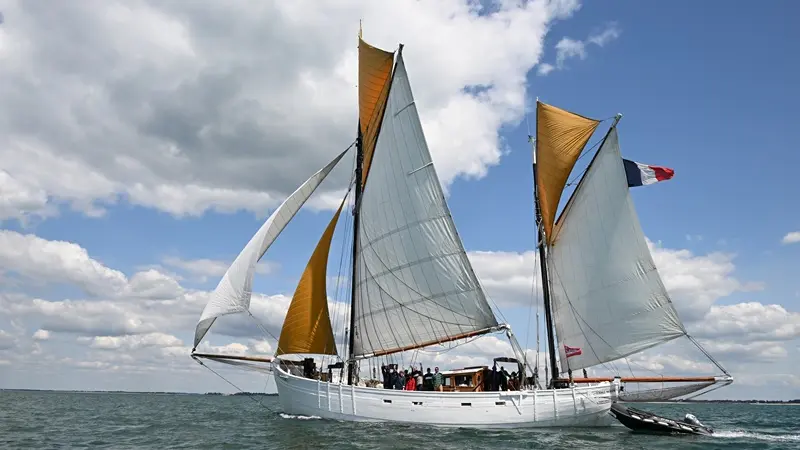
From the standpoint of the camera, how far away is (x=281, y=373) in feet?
117

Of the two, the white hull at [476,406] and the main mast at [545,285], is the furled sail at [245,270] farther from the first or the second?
the main mast at [545,285]

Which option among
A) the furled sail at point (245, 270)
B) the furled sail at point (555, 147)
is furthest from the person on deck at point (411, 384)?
the furled sail at point (555, 147)

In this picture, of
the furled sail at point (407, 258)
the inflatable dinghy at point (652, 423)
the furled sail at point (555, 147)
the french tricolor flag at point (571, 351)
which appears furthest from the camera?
the furled sail at point (555, 147)

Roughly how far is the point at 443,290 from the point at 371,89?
13.4 meters

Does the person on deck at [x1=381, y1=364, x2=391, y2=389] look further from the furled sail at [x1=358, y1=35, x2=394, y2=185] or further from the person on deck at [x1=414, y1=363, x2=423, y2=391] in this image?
the furled sail at [x1=358, y1=35, x2=394, y2=185]

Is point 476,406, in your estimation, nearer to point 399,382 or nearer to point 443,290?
point 399,382

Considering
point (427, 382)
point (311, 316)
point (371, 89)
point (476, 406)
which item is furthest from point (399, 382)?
point (371, 89)

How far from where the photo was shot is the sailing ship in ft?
105

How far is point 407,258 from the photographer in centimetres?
3406

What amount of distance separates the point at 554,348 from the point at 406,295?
9.24 meters

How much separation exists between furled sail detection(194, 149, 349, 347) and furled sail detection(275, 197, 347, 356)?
275 cm

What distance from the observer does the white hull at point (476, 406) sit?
3111 cm

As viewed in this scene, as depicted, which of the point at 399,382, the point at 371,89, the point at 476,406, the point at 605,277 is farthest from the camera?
the point at 371,89

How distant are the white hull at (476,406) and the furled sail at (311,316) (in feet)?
9.03
